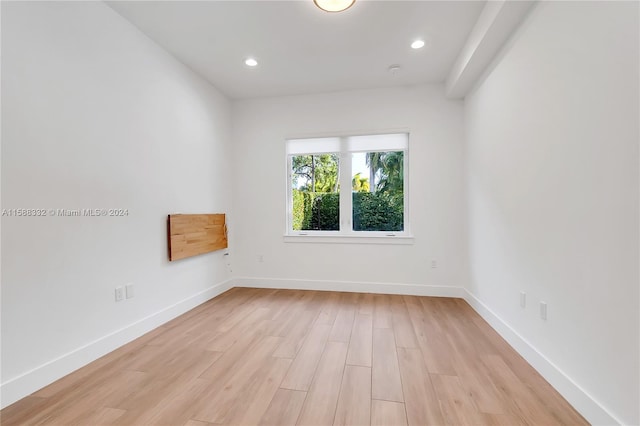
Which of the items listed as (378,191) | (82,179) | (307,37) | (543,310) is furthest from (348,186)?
(82,179)

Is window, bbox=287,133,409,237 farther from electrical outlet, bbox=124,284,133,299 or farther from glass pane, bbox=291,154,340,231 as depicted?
electrical outlet, bbox=124,284,133,299

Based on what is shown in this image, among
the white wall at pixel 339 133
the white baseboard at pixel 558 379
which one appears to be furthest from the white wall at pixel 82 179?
the white baseboard at pixel 558 379

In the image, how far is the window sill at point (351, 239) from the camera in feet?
12.3

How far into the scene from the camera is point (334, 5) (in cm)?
210

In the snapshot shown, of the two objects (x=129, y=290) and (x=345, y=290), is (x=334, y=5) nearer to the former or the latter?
(x=129, y=290)

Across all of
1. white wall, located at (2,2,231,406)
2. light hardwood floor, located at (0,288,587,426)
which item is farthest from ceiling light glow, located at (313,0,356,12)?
light hardwood floor, located at (0,288,587,426)

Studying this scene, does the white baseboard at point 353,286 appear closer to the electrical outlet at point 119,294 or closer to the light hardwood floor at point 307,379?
the light hardwood floor at point 307,379

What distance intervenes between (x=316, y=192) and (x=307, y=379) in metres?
2.71

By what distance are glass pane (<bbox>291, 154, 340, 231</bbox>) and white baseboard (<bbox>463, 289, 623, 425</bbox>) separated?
2302mm

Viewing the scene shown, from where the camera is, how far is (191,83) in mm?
3268

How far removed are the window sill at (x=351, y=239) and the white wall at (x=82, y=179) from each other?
5.03 feet

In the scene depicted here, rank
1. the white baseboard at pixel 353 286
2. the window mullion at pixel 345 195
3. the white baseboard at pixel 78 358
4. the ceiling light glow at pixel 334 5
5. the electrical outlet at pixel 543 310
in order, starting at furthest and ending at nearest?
the window mullion at pixel 345 195 < the white baseboard at pixel 353 286 < the ceiling light glow at pixel 334 5 < the electrical outlet at pixel 543 310 < the white baseboard at pixel 78 358

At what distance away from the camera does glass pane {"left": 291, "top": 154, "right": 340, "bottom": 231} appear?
161 inches

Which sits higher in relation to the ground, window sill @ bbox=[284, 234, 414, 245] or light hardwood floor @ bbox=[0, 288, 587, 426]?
window sill @ bbox=[284, 234, 414, 245]
